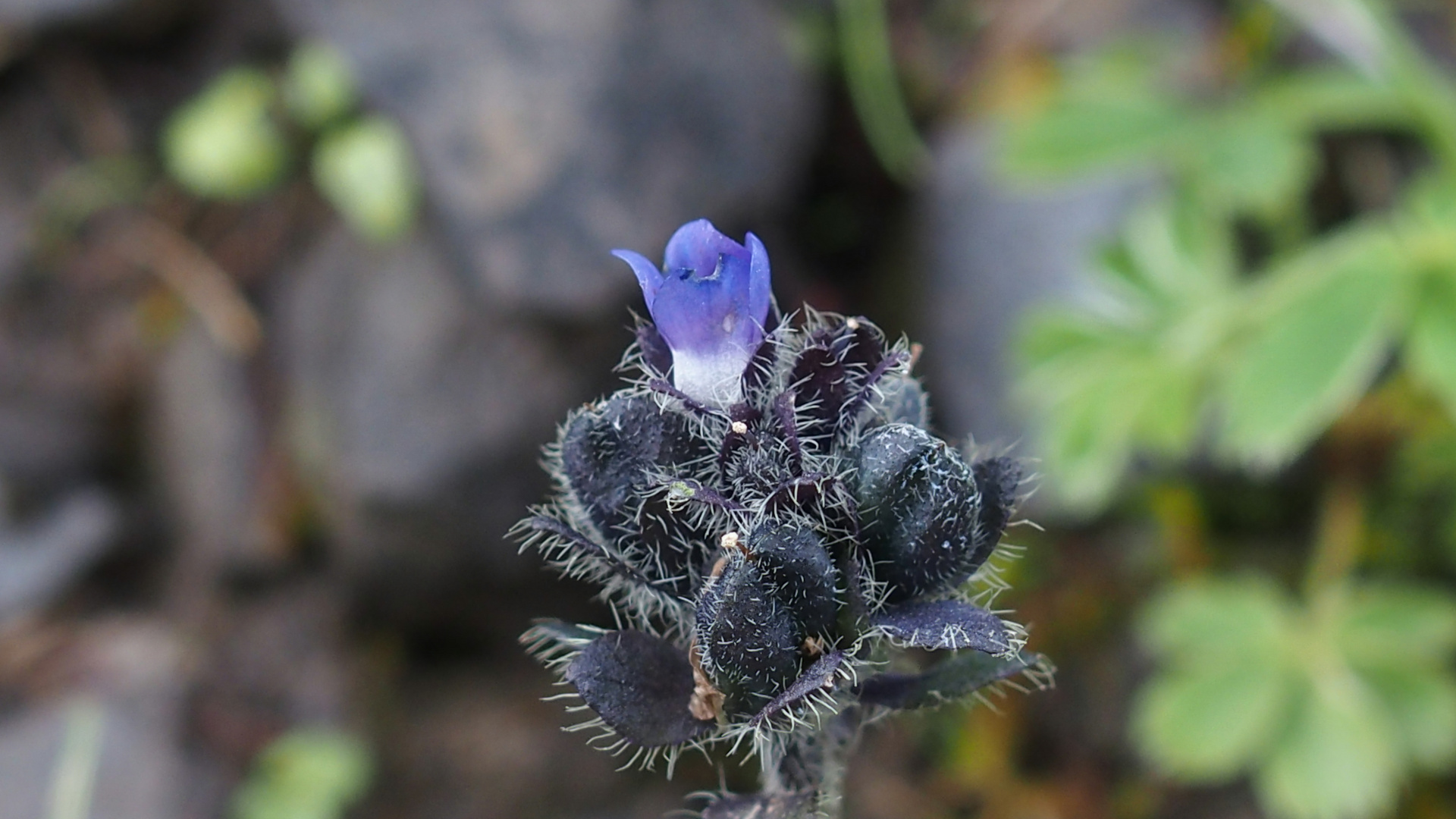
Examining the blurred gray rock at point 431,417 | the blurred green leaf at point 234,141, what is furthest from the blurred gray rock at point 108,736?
the blurred green leaf at point 234,141

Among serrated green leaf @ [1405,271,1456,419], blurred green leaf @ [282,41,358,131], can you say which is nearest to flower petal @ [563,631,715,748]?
serrated green leaf @ [1405,271,1456,419]

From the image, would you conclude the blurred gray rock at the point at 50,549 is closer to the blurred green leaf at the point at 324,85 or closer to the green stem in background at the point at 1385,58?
the blurred green leaf at the point at 324,85

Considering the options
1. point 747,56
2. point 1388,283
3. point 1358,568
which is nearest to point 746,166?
point 747,56

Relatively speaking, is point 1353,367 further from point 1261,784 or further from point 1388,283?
point 1261,784

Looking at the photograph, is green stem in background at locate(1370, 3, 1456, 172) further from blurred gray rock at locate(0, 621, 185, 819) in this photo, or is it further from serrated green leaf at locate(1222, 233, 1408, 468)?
blurred gray rock at locate(0, 621, 185, 819)

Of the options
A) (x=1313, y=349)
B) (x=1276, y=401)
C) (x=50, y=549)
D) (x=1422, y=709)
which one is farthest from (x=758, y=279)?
(x=50, y=549)
